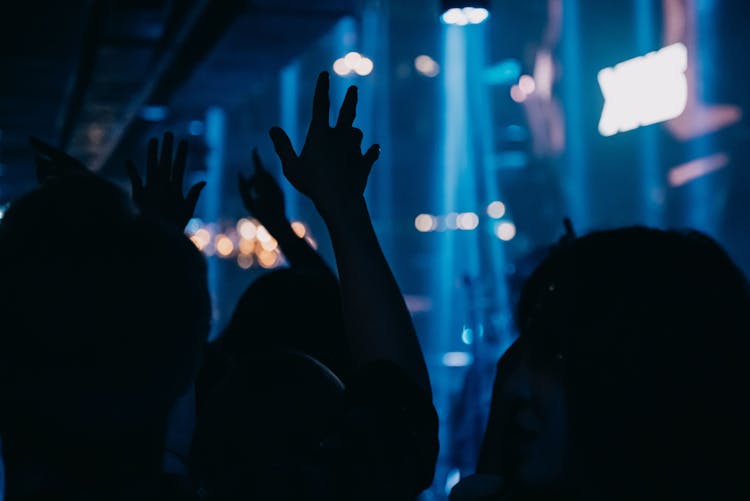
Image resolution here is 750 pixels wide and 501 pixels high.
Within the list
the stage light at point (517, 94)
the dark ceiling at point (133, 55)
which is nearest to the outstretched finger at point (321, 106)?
the dark ceiling at point (133, 55)

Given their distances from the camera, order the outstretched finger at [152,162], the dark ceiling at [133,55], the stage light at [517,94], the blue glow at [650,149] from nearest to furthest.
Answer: the outstretched finger at [152,162] < the dark ceiling at [133,55] < the blue glow at [650,149] < the stage light at [517,94]

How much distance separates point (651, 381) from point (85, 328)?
2.25 feet

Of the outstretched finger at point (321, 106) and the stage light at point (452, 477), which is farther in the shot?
the stage light at point (452, 477)

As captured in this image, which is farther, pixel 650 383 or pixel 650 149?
pixel 650 149

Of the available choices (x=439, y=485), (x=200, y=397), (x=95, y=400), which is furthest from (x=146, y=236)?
(x=439, y=485)

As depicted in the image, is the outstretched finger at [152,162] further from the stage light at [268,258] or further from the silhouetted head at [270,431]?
the stage light at [268,258]

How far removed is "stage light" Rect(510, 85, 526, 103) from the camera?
15.9m

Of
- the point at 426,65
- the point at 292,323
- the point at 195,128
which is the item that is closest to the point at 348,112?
the point at 292,323

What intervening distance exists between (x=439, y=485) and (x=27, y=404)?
657 cm

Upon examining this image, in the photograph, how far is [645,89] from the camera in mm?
7621

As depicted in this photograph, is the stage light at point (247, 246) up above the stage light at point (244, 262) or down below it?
above

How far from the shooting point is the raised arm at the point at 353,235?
1.12m

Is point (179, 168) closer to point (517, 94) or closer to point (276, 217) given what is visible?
Result: point (276, 217)

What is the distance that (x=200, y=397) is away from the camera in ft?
5.45
